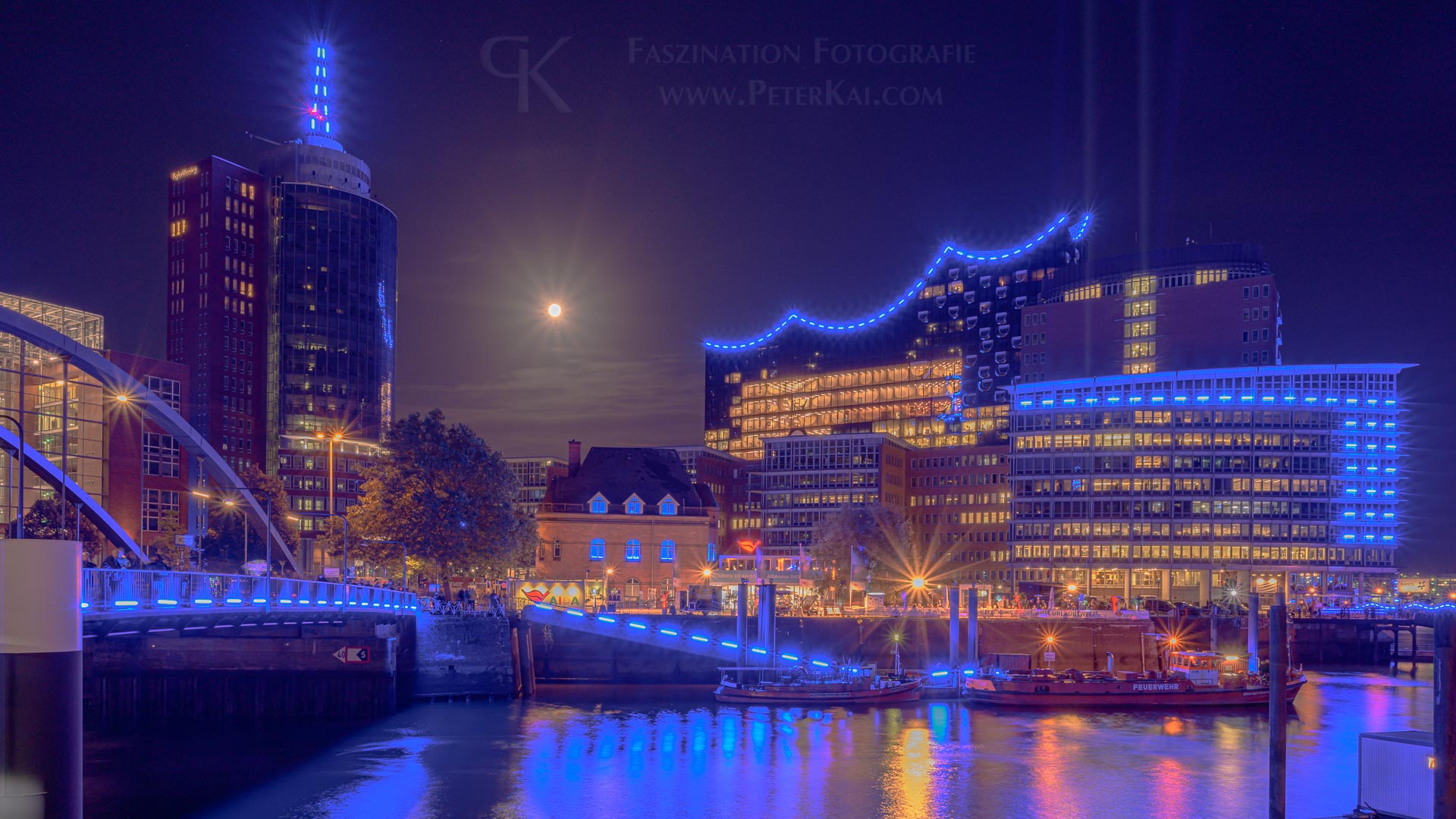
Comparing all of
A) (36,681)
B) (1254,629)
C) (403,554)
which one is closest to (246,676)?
(403,554)

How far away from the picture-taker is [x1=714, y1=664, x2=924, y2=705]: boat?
240ft

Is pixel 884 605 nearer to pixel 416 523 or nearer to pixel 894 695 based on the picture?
pixel 894 695

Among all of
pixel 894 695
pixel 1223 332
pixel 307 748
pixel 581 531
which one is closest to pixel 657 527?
pixel 581 531

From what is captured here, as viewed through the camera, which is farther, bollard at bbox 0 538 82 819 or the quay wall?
the quay wall

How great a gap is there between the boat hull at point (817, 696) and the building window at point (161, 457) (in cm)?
4855

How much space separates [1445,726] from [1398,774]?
3.14 meters

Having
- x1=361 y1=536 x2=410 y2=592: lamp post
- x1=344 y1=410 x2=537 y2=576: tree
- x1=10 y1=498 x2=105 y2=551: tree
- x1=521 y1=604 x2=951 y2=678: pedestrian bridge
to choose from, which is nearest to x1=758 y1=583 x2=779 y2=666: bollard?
x1=521 y1=604 x2=951 y2=678: pedestrian bridge

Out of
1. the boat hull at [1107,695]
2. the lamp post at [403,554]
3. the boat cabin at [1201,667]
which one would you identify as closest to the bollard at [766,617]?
the boat hull at [1107,695]

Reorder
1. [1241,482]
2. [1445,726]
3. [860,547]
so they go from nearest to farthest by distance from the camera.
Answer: [1445,726]
[860,547]
[1241,482]

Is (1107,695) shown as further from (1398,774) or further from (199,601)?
(199,601)

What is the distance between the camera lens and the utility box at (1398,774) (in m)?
33.2

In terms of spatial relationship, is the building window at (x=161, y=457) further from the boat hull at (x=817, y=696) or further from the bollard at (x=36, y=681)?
the bollard at (x=36, y=681)

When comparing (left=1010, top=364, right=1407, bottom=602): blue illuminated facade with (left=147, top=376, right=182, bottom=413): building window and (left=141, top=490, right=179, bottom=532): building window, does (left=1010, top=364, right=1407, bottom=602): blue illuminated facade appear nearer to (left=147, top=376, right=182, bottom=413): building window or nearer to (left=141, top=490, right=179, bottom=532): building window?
(left=141, top=490, right=179, bottom=532): building window

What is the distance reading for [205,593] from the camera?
4097 centimetres
